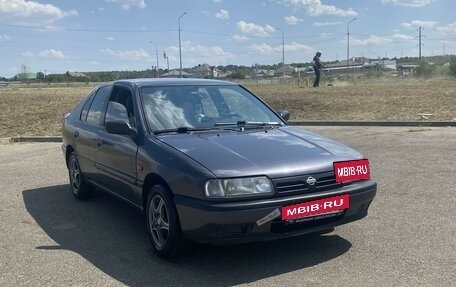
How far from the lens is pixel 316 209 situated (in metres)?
4.15

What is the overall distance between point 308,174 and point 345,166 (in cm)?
43

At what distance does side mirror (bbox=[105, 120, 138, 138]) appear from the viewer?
16.6 feet

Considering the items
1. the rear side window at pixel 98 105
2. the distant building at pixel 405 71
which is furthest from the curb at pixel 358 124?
the distant building at pixel 405 71

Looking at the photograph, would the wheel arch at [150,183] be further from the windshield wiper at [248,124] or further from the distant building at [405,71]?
the distant building at [405,71]

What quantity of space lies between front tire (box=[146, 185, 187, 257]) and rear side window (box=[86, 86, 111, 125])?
6.32ft

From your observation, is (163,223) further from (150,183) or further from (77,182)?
(77,182)

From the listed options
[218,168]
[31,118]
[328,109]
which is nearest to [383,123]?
[328,109]

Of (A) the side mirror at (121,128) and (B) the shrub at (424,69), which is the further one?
(B) the shrub at (424,69)

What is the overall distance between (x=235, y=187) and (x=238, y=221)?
26cm

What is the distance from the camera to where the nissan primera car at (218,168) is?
13.1 feet

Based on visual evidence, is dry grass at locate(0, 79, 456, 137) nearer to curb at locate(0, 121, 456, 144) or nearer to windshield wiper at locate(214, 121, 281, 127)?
curb at locate(0, 121, 456, 144)

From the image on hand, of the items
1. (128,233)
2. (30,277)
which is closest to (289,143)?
(128,233)

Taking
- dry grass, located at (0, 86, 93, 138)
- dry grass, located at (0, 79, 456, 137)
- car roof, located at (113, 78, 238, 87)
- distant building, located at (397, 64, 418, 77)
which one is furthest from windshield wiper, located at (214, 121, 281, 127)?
distant building, located at (397, 64, 418, 77)

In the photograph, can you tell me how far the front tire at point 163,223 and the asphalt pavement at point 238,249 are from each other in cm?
13
